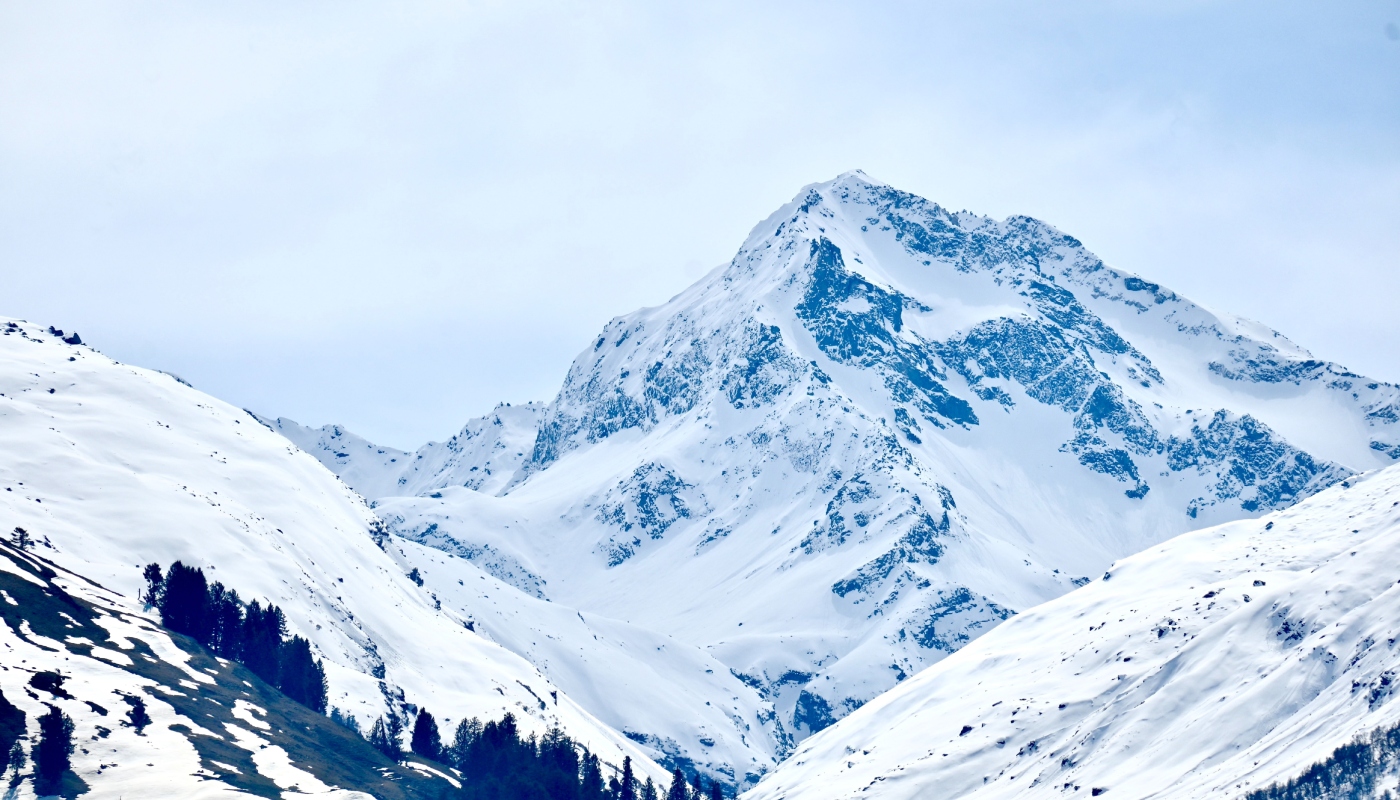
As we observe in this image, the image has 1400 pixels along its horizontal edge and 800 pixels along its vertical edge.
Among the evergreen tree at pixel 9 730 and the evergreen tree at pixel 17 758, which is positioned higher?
the evergreen tree at pixel 9 730

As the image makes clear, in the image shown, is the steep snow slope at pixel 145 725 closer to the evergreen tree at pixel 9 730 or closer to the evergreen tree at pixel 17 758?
the evergreen tree at pixel 17 758

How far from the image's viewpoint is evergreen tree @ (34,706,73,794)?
157 metres

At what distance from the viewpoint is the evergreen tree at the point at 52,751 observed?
157m

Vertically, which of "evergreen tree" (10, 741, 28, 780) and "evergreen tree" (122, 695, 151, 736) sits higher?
"evergreen tree" (122, 695, 151, 736)

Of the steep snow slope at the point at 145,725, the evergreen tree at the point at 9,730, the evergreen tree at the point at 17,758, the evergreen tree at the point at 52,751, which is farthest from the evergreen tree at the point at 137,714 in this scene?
the evergreen tree at the point at 17,758

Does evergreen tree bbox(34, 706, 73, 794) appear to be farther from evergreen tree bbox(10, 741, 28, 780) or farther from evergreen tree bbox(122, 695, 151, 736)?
evergreen tree bbox(122, 695, 151, 736)

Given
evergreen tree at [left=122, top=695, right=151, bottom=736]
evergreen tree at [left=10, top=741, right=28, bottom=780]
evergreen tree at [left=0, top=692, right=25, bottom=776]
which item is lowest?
evergreen tree at [left=10, top=741, right=28, bottom=780]

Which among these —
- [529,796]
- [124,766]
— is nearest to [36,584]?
[124,766]

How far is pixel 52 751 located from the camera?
16062 centimetres

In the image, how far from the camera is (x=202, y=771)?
16988 centimetres

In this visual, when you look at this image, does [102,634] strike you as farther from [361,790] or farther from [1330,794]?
[1330,794]

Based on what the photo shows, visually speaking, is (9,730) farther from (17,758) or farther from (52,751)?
(52,751)

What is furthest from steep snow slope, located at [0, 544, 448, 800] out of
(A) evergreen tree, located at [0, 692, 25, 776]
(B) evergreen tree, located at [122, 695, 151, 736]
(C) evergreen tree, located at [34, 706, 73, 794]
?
(A) evergreen tree, located at [0, 692, 25, 776]

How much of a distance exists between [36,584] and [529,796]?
6601 cm
